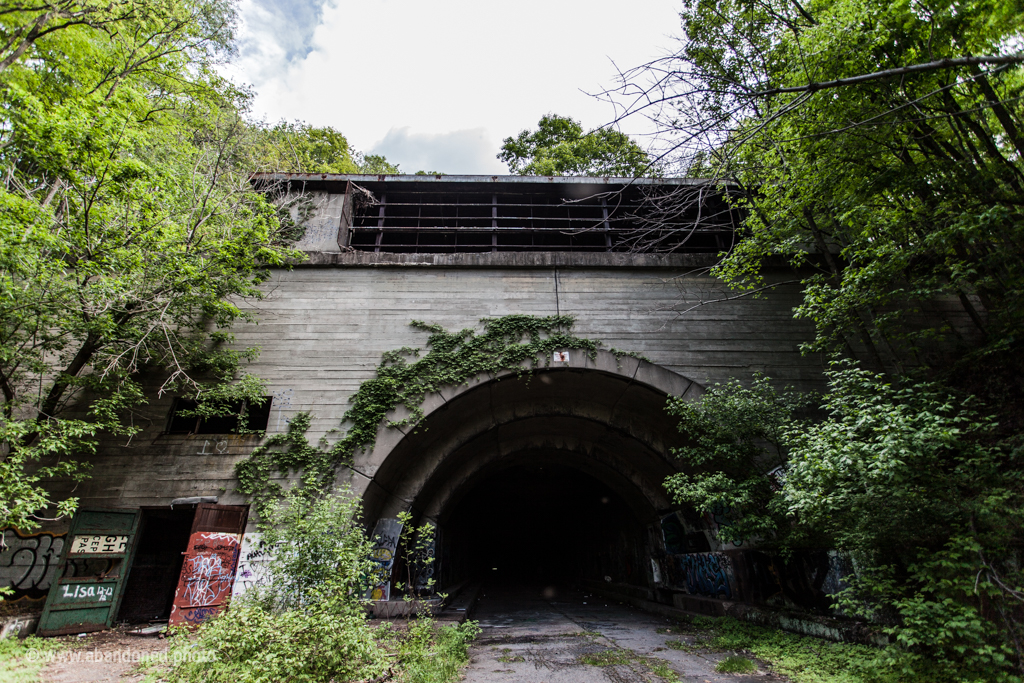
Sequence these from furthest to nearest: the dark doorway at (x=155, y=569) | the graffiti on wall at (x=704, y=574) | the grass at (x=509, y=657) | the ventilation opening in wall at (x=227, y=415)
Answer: the dark doorway at (x=155, y=569) < the graffiti on wall at (x=704, y=574) < the ventilation opening in wall at (x=227, y=415) < the grass at (x=509, y=657)

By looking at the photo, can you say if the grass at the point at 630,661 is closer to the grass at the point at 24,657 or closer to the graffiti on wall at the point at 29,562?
the grass at the point at 24,657

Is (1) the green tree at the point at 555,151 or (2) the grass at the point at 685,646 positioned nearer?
(2) the grass at the point at 685,646

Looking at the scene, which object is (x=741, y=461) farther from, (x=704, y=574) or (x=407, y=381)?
(x=407, y=381)

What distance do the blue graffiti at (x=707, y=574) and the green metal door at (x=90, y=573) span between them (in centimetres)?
1127

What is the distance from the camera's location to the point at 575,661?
6.52 m

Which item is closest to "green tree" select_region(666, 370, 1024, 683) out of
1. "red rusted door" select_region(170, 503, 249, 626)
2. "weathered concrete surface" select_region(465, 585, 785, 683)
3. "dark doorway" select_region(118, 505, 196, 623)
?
"weathered concrete surface" select_region(465, 585, 785, 683)

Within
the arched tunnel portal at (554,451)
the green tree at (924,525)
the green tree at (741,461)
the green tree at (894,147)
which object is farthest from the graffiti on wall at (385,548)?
the green tree at (894,147)

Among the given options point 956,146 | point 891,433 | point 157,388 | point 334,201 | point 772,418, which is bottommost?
point 891,433

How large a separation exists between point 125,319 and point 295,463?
387 cm

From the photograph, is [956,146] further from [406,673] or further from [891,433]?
[406,673]

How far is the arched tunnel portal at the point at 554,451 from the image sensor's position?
32.7 feet

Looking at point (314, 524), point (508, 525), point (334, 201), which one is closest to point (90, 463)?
point (314, 524)

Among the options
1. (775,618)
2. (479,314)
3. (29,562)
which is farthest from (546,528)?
(29,562)

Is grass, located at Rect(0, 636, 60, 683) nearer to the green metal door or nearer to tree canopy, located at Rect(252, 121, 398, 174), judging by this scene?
the green metal door
